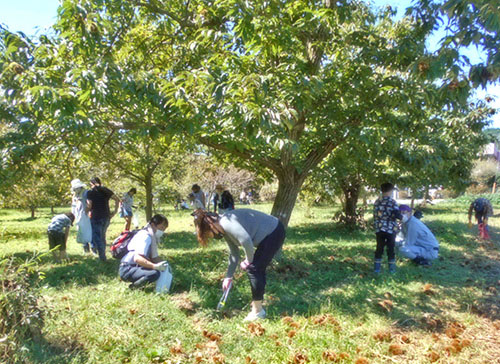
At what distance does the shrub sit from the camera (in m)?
2.54

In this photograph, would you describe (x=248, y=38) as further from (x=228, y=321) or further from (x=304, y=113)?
(x=228, y=321)

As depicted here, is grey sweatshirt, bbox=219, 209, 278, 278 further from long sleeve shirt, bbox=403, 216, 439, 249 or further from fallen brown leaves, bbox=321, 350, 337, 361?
long sleeve shirt, bbox=403, 216, 439, 249

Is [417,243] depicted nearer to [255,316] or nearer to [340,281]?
[340,281]

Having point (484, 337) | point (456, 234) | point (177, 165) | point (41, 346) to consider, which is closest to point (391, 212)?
point (484, 337)

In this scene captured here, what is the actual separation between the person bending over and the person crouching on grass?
372 centimetres

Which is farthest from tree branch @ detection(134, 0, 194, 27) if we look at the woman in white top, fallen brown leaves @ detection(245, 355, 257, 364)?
fallen brown leaves @ detection(245, 355, 257, 364)

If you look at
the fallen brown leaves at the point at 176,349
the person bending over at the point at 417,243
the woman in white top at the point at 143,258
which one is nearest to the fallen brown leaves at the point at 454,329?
the fallen brown leaves at the point at 176,349

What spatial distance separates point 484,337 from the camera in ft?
12.1

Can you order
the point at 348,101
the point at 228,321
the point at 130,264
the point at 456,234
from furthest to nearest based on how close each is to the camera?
1. the point at 456,234
2. the point at 348,101
3. the point at 130,264
4. the point at 228,321

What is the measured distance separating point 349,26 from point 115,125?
174 inches

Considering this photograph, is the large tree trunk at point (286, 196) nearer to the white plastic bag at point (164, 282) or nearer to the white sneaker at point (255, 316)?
the white plastic bag at point (164, 282)

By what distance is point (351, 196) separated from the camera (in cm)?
1275

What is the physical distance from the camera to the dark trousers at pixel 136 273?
4668 mm

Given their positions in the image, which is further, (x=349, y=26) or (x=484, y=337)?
(x=349, y=26)
